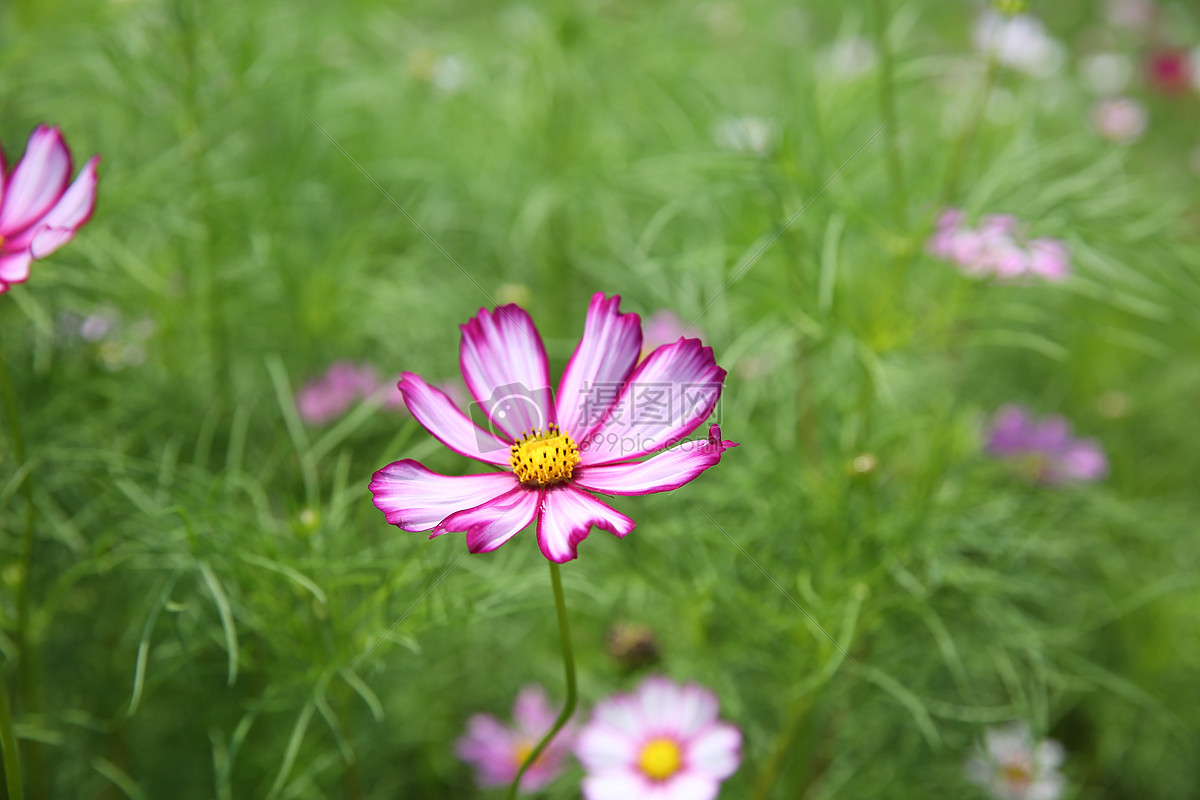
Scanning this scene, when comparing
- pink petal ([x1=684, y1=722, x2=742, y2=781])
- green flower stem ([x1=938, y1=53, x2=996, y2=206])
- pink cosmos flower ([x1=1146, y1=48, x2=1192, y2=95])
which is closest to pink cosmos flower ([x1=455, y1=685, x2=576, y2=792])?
pink petal ([x1=684, y1=722, x2=742, y2=781])

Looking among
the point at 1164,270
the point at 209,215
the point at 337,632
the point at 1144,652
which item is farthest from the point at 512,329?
the point at 1144,652

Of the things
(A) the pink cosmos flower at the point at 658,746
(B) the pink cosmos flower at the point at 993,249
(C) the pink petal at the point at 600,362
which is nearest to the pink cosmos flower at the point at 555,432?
(C) the pink petal at the point at 600,362

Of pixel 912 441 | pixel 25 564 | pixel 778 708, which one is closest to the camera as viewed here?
pixel 25 564

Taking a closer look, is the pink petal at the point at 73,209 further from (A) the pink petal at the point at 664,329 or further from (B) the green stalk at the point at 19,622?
(A) the pink petal at the point at 664,329

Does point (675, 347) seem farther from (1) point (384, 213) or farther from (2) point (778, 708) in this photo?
(1) point (384, 213)

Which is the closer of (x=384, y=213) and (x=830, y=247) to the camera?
(x=830, y=247)

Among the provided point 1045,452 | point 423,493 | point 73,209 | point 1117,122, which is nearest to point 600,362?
point 423,493

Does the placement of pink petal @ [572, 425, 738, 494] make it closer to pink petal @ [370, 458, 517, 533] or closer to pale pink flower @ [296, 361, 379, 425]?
pink petal @ [370, 458, 517, 533]

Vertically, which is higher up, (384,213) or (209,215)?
(384,213)
